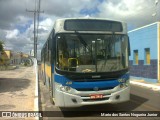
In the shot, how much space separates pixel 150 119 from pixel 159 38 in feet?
48.4

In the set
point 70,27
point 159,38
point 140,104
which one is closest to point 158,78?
point 159,38

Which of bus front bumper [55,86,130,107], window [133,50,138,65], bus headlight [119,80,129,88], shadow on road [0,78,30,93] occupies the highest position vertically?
window [133,50,138,65]

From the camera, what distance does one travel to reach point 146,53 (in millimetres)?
25859

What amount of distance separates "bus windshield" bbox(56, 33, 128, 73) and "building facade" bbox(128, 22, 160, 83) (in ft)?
45.2

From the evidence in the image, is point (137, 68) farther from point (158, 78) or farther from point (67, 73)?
point (67, 73)

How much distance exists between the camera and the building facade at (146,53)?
76.8 ft

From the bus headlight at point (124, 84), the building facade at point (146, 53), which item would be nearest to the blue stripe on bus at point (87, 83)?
the bus headlight at point (124, 84)

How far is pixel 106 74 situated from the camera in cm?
995

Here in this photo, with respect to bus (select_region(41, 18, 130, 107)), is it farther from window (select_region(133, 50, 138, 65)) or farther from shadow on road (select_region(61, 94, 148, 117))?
window (select_region(133, 50, 138, 65))

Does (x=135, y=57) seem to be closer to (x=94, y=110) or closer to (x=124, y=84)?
(x=94, y=110)

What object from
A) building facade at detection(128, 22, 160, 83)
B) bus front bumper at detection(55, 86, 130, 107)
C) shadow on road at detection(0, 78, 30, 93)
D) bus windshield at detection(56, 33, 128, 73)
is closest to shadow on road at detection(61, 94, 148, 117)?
bus front bumper at detection(55, 86, 130, 107)

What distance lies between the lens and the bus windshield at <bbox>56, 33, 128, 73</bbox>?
991 centimetres

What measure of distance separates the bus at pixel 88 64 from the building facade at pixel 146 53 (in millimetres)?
13677

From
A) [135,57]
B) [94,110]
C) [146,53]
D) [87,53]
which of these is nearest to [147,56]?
[146,53]
